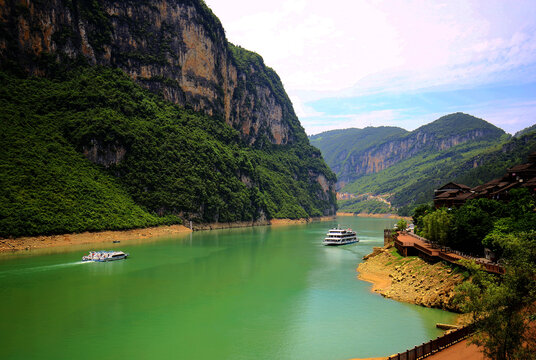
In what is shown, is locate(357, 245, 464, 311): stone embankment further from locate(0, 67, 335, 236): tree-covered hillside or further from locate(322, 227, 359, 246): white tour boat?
locate(0, 67, 335, 236): tree-covered hillside

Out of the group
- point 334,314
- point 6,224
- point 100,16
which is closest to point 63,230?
point 6,224

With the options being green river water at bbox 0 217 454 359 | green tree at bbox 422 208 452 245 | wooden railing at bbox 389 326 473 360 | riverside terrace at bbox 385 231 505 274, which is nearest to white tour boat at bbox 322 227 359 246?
green river water at bbox 0 217 454 359

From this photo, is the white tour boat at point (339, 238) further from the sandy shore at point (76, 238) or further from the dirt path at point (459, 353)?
the dirt path at point (459, 353)

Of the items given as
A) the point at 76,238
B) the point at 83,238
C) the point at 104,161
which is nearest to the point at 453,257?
the point at 76,238

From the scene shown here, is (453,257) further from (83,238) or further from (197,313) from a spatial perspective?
(83,238)

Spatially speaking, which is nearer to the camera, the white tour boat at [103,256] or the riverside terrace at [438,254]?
the riverside terrace at [438,254]

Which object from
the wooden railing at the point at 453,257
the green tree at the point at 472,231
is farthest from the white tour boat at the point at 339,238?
the green tree at the point at 472,231
